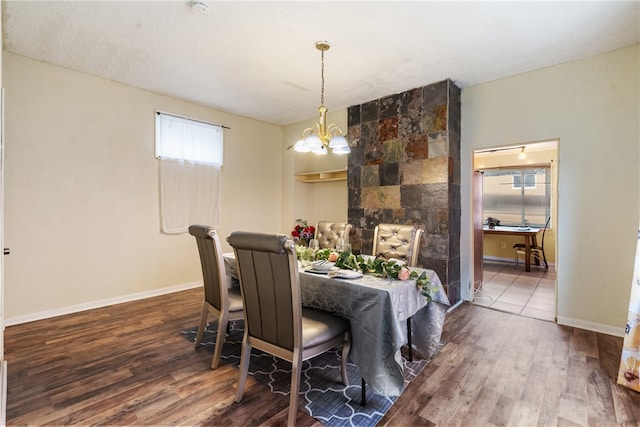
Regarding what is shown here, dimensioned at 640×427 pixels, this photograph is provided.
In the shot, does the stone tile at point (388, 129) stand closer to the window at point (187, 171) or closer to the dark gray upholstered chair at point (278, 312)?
the window at point (187, 171)

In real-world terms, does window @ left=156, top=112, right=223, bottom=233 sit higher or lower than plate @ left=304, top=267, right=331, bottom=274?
higher

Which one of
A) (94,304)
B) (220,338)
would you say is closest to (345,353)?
(220,338)

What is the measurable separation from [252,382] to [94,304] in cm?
270

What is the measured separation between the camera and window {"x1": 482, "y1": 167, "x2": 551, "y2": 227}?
6.67 m

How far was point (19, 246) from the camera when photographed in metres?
3.20

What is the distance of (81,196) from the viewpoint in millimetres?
3572

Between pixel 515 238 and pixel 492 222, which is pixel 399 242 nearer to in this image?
pixel 515 238

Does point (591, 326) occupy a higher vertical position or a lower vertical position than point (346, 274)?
lower

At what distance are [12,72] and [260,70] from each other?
2.47 m

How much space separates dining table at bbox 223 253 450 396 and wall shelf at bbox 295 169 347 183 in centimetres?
299

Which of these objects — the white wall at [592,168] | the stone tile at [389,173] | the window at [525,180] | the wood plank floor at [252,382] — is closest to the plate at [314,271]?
the wood plank floor at [252,382]

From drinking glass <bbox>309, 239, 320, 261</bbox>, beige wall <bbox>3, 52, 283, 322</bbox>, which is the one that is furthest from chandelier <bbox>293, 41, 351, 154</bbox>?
beige wall <bbox>3, 52, 283, 322</bbox>

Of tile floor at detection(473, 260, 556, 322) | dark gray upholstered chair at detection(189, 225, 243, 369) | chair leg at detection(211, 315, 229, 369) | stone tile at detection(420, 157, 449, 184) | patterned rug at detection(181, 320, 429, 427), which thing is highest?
stone tile at detection(420, 157, 449, 184)

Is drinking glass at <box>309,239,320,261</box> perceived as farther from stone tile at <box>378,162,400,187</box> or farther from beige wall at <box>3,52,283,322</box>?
beige wall at <box>3,52,283,322</box>
